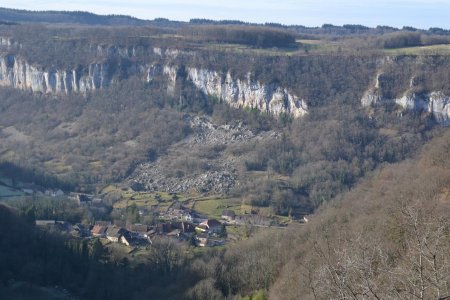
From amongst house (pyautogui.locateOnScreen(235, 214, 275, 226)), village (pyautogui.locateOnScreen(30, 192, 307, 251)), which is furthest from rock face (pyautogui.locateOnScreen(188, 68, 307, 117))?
house (pyautogui.locateOnScreen(235, 214, 275, 226))

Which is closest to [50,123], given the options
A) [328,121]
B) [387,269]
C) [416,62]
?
[328,121]

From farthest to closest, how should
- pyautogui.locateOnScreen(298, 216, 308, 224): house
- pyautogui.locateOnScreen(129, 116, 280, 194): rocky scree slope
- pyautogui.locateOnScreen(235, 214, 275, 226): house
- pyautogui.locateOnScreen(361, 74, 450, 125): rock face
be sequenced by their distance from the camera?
pyautogui.locateOnScreen(361, 74, 450, 125): rock face, pyautogui.locateOnScreen(129, 116, 280, 194): rocky scree slope, pyautogui.locateOnScreen(235, 214, 275, 226): house, pyautogui.locateOnScreen(298, 216, 308, 224): house

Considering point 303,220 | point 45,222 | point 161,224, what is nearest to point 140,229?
point 161,224

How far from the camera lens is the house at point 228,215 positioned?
151ft

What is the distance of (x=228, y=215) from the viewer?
46.3 m

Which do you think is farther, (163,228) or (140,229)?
(163,228)

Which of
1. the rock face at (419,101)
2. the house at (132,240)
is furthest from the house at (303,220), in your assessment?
the rock face at (419,101)

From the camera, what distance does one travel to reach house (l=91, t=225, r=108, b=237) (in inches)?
1601

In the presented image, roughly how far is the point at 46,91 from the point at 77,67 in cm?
539

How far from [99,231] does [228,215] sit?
955cm

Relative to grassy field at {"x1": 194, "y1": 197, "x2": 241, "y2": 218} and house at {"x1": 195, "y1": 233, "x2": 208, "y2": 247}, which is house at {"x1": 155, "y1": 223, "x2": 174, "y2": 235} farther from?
grassy field at {"x1": 194, "y1": 197, "x2": 241, "y2": 218}

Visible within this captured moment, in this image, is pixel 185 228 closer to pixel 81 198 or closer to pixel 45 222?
pixel 45 222

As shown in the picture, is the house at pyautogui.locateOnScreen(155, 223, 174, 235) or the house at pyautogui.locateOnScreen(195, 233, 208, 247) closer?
the house at pyautogui.locateOnScreen(195, 233, 208, 247)

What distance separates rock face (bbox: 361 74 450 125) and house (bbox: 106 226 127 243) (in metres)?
31.3
